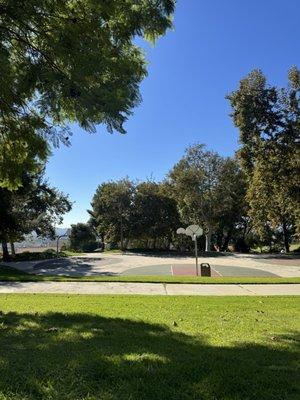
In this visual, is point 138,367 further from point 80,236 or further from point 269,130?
point 80,236

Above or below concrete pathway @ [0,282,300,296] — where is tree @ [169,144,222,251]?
above

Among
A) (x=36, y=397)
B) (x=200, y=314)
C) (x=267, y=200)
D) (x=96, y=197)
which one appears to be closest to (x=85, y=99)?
(x=36, y=397)

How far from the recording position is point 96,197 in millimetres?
57469

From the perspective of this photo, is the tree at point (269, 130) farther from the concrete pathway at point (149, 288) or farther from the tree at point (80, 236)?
the tree at point (80, 236)

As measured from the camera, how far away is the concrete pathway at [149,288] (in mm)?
14594

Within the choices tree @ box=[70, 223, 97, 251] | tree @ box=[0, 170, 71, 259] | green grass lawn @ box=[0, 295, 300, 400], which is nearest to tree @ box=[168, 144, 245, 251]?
tree @ box=[0, 170, 71, 259]

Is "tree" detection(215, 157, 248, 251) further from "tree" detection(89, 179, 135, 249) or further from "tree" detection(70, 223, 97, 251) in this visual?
"tree" detection(70, 223, 97, 251)

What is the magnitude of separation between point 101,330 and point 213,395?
338 centimetres

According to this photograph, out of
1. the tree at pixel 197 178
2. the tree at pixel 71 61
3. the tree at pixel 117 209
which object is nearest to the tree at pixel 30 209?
the tree at pixel 117 209

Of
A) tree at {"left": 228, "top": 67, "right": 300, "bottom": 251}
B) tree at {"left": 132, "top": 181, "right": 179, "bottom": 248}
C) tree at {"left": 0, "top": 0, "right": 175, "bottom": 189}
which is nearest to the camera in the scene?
tree at {"left": 0, "top": 0, "right": 175, "bottom": 189}

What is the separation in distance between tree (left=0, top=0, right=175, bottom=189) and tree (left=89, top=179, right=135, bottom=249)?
42.9 metres

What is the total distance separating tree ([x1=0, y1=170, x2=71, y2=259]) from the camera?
104ft

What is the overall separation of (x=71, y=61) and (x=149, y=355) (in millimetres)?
4255

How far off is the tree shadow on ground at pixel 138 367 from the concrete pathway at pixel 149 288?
25.8 feet
